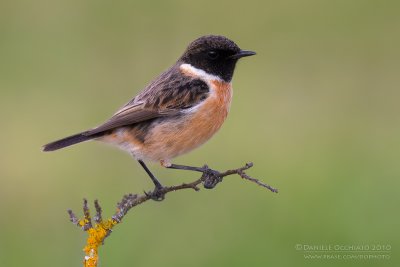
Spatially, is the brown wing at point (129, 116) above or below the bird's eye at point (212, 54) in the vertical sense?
below

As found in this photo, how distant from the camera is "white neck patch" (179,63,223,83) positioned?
707 centimetres

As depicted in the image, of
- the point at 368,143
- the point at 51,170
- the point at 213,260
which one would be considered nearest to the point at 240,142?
the point at 368,143

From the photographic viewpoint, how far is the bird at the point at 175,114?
265 inches

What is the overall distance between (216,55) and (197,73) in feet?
0.69

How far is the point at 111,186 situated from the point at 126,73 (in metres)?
2.86

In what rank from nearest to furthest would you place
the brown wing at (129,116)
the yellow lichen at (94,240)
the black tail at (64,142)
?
1. the yellow lichen at (94,240)
2. the black tail at (64,142)
3. the brown wing at (129,116)

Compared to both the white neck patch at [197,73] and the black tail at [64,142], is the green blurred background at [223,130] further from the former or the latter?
the white neck patch at [197,73]

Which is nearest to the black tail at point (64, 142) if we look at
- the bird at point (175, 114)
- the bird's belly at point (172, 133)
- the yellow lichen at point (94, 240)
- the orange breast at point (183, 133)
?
the bird at point (175, 114)

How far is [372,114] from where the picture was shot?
1157cm

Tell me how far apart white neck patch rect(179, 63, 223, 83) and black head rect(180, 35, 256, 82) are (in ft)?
0.08

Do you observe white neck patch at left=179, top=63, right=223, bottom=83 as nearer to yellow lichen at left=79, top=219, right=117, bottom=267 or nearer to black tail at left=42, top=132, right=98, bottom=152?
black tail at left=42, top=132, right=98, bottom=152

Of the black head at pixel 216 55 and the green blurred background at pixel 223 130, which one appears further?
the green blurred background at pixel 223 130

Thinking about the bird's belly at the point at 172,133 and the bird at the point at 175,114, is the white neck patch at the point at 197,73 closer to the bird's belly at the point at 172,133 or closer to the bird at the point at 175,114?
the bird at the point at 175,114

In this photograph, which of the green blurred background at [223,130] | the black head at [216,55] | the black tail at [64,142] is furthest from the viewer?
the green blurred background at [223,130]
